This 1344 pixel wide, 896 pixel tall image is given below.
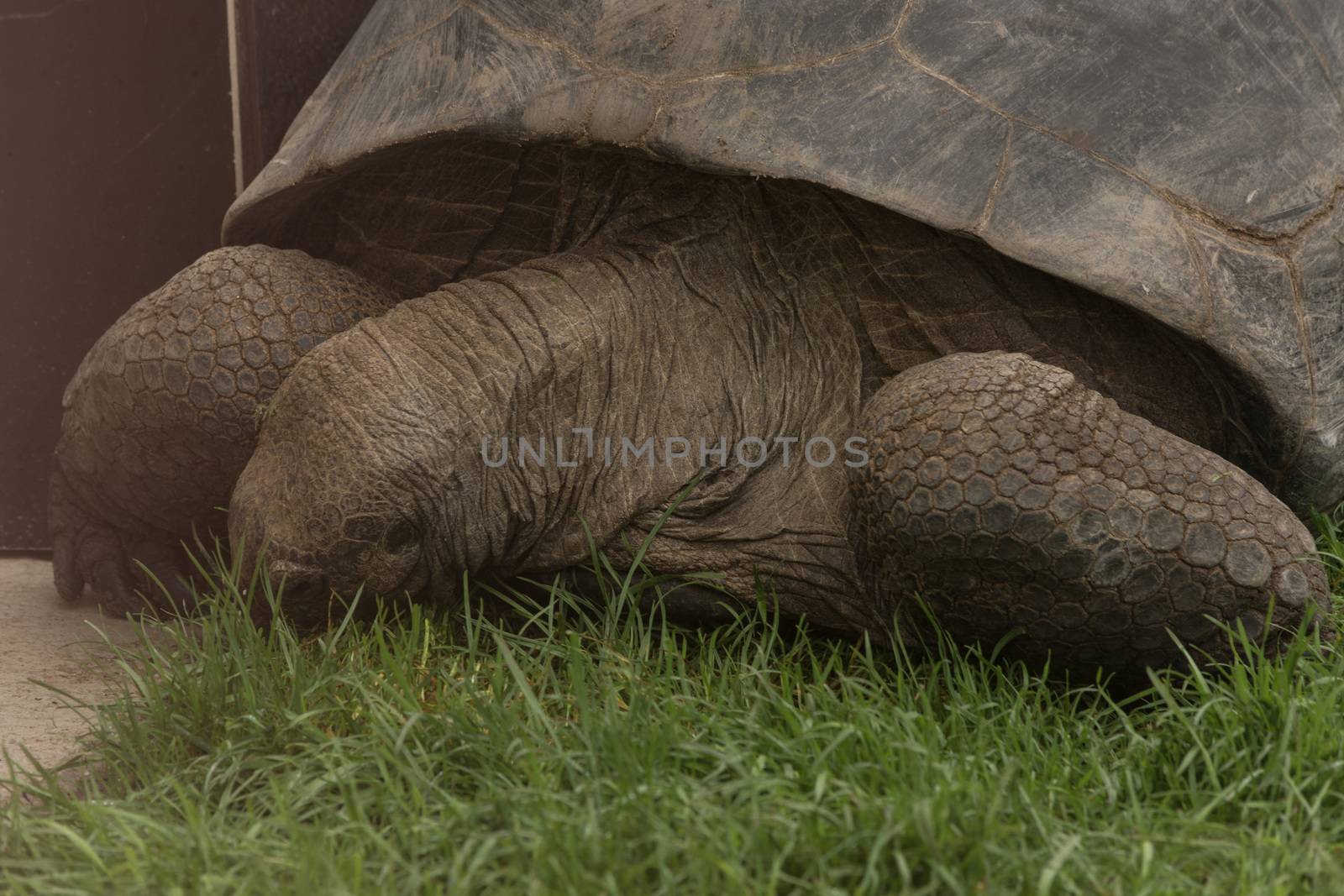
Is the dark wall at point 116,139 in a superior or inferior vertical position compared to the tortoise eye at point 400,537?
superior

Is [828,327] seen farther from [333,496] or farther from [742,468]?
[333,496]

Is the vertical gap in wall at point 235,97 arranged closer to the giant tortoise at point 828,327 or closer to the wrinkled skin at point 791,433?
the giant tortoise at point 828,327

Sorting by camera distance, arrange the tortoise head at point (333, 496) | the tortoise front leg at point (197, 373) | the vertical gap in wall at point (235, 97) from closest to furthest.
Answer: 1. the tortoise head at point (333, 496)
2. the tortoise front leg at point (197, 373)
3. the vertical gap in wall at point (235, 97)

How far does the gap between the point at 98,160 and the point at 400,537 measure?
1.96 meters

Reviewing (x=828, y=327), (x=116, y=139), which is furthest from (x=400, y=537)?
(x=116, y=139)

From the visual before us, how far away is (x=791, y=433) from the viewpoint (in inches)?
106

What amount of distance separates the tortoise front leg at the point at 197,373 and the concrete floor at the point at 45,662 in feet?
0.94

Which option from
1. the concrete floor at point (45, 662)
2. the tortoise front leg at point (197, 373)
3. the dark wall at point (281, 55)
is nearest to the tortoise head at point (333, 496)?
the tortoise front leg at point (197, 373)

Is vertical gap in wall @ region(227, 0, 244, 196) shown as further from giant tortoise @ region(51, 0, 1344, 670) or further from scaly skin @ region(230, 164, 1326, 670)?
scaly skin @ region(230, 164, 1326, 670)

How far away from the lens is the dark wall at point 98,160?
374 centimetres

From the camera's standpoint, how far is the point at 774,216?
8.80ft

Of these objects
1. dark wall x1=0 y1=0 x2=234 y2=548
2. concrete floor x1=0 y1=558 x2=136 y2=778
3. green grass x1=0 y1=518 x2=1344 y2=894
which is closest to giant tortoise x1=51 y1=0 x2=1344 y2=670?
green grass x1=0 y1=518 x2=1344 y2=894

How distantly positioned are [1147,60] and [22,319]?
3139 mm

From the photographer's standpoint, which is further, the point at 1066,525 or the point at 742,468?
the point at 742,468
